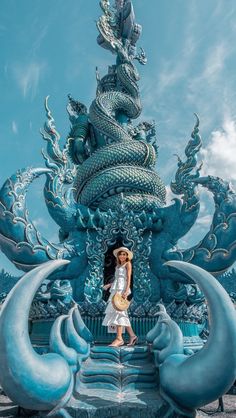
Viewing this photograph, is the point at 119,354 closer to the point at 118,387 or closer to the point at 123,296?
the point at 118,387

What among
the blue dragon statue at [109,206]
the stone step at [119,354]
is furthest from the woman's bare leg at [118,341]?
the blue dragon statue at [109,206]

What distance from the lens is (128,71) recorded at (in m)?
11.6

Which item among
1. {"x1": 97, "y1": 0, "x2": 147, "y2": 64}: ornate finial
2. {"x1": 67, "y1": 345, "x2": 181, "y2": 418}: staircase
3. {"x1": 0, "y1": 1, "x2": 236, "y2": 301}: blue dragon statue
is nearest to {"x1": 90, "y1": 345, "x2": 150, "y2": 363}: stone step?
{"x1": 67, "y1": 345, "x2": 181, "y2": 418}: staircase

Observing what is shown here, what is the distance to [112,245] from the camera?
8164 mm

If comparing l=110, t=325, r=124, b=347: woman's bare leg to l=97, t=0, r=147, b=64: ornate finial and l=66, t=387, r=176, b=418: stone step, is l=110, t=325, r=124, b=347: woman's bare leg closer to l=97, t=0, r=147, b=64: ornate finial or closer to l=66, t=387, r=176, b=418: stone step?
l=66, t=387, r=176, b=418: stone step

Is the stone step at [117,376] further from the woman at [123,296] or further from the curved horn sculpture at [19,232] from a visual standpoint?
the curved horn sculpture at [19,232]

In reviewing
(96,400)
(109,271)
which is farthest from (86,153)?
(96,400)

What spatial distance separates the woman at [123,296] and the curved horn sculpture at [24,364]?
1828 mm

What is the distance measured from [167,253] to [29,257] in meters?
3.36

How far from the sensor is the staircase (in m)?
2.90

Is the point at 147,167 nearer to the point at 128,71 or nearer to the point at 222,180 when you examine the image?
the point at 222,180

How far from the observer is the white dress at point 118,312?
479 centimetres

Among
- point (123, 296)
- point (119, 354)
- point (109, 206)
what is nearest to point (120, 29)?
point (109, 206)

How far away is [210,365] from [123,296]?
2.41 m
